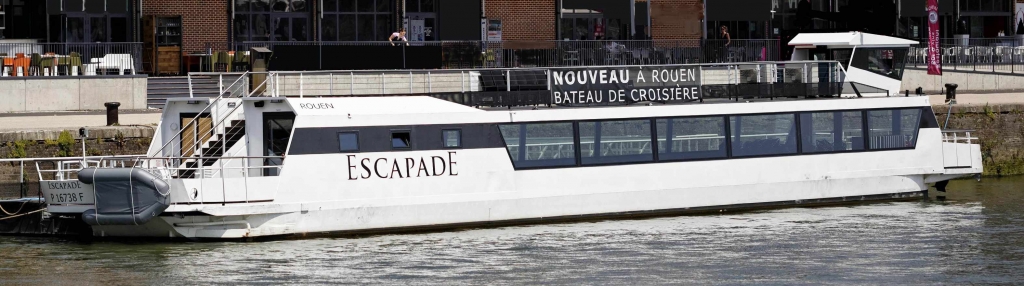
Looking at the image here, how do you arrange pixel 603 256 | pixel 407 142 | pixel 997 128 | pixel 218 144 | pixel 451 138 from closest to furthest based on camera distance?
pixel 603 256, pixel 407 142, pixel 451 138, pixel 218 144, pixel 997 128

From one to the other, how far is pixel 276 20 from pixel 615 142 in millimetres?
23215

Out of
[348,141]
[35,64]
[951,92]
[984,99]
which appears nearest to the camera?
[348,141]

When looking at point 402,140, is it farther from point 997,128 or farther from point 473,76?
point 997,128

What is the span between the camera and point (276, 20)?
47312 millimetres

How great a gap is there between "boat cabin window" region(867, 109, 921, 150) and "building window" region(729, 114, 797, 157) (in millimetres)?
1665

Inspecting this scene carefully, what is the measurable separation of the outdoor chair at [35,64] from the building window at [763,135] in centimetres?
1806

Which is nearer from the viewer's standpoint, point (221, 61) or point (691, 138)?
point (691, 138)

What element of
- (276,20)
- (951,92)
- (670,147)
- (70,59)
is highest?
(276,20)

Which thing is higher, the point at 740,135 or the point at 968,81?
the point at 968,81

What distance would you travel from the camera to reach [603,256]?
72.6 feet

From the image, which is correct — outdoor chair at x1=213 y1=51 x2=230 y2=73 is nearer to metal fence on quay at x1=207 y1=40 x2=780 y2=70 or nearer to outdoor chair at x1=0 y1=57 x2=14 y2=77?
metal fence on quay at x1=207 y1=40 x2=780 y2=70

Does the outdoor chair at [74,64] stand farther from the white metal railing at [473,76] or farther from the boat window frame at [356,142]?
the boat window frame at [356,142]

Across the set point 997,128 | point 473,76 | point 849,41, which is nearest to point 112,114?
point 473,76

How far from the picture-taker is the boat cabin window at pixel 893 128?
2800 cm
